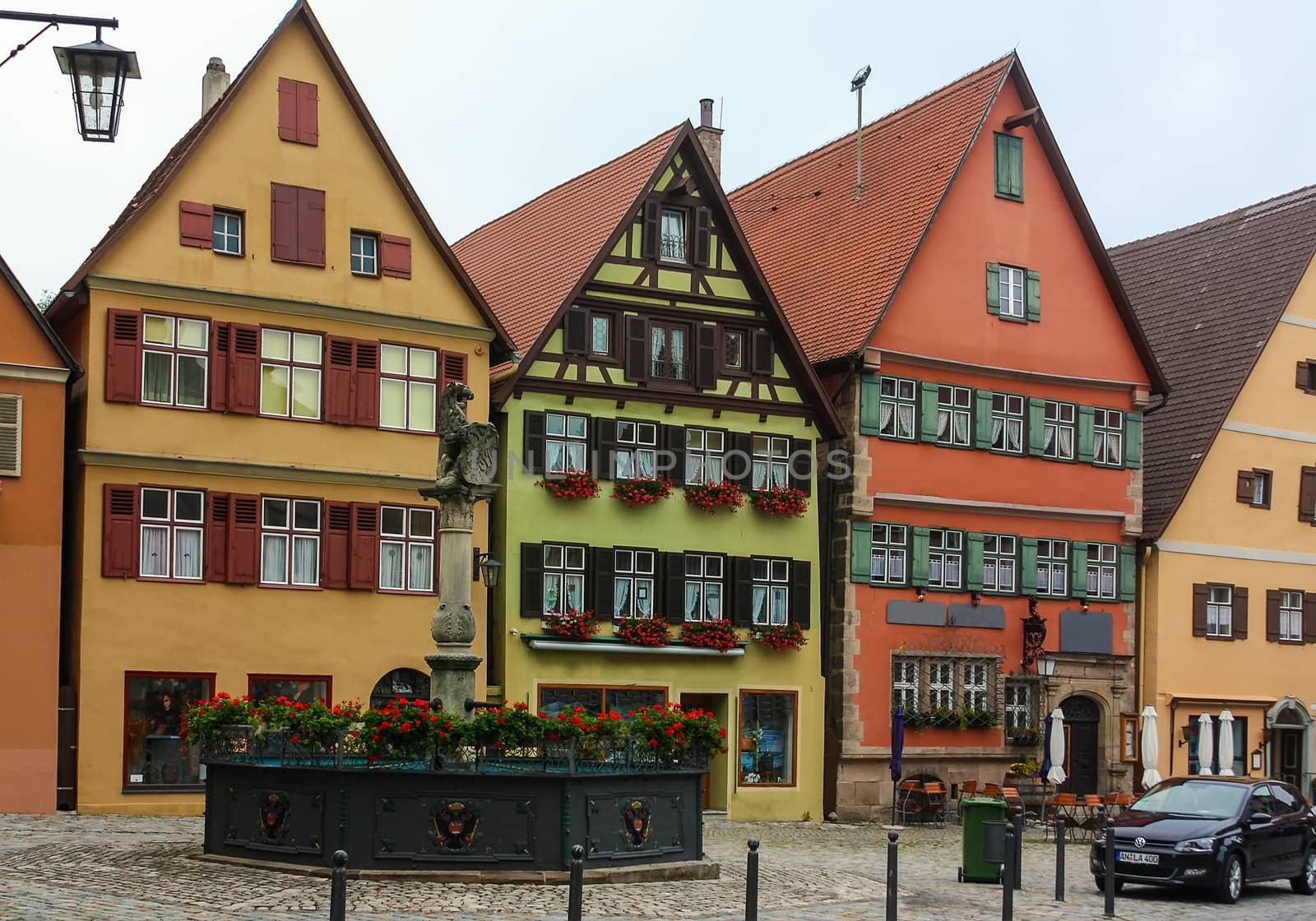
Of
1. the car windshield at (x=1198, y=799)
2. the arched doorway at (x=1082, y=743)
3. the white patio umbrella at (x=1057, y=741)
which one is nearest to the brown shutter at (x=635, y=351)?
the white patio umbrella at (x=1057, y=741)

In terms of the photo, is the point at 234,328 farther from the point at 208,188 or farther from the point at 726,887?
the point at 726,887

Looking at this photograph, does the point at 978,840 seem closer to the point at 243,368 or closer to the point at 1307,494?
the point at 243,368

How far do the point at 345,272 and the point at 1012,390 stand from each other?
43.4 ft

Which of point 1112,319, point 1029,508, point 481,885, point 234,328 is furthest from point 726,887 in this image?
point 1112,319

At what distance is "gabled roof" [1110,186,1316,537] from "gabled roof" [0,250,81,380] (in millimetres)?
21121

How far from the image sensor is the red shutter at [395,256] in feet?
99.1

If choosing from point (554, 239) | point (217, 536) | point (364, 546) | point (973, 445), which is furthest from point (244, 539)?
point (973, 445)

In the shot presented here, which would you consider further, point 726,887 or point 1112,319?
point 1112,319

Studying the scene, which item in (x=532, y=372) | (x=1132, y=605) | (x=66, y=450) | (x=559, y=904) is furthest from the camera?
(x=1132, y=605)

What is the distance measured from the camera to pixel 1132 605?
3738 centimetres

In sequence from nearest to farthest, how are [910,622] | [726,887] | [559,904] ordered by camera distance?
1. [559,904]
2. [726,887]
3. [910,622]

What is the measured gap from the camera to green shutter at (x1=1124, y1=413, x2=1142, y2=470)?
123 ft

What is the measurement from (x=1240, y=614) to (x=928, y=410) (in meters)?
9.07

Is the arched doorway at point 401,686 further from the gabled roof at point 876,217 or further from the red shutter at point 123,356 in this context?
the gabled roof at point 876,217
